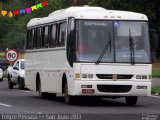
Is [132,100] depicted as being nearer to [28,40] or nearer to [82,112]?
[82,112]

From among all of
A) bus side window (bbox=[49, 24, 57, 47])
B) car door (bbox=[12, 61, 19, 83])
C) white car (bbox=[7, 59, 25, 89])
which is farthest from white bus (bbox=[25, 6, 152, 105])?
car door (bbox=[12, 61, 19, 83])

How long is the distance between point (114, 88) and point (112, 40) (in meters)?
1.49

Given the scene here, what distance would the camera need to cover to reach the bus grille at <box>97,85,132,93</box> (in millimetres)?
24219

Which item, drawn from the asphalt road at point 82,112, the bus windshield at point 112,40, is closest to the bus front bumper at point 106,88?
the asphalt road at point 82,112

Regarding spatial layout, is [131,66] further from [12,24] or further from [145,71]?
[12,24]

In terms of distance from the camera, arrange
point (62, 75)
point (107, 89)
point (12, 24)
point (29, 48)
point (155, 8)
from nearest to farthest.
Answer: point (107, 89) → point (62, 75) → point (29, 48) → point (155, 8) → point (12, 24)

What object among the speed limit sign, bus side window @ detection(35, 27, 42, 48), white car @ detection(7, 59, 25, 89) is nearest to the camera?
bus side window @ detection(35, 27, 42, 48)

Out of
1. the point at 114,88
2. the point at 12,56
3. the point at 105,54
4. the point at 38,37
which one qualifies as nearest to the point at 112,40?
the point at 105,54

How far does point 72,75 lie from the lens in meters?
24.5

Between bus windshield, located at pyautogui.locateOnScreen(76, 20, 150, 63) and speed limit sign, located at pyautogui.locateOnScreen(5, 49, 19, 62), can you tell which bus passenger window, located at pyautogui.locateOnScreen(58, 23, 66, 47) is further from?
speed limit sign, located at pyautogui.locateOnScreen(5, 49, 19, 62)

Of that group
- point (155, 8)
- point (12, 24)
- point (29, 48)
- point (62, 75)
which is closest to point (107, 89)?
point (62, 75)

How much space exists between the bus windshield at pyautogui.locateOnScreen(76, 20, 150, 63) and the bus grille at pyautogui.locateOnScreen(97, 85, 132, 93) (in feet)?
2.59

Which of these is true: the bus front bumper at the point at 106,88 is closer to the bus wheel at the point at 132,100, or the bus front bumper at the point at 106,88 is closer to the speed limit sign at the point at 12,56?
the bus wheel at the point at 132,100

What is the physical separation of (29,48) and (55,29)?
470 centimetres
